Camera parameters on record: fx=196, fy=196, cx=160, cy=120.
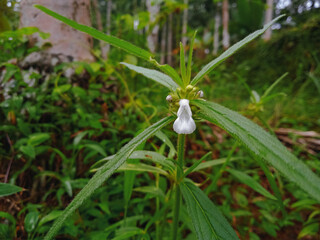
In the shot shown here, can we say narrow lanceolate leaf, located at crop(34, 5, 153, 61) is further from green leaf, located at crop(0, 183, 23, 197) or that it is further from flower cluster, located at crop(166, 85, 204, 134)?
green leaf, located at crop(0, 183, 23, 197)

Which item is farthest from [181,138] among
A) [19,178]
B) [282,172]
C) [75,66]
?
[75,66]

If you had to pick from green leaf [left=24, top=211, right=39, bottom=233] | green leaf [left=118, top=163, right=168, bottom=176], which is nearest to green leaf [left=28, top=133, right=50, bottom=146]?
green leaf [left=24, top=211, right=39, bottom=233]

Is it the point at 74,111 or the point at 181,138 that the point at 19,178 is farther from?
the point at 181,138

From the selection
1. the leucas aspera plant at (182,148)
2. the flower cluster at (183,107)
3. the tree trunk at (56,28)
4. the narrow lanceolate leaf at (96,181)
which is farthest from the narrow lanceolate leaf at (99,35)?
the tree trunk at (56,28)

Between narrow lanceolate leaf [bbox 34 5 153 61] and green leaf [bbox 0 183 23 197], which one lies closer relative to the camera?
narrow lanceolate leaf [bbox 34 5 153 61]

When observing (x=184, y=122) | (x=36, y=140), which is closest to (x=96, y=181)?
(x=184, y=122)

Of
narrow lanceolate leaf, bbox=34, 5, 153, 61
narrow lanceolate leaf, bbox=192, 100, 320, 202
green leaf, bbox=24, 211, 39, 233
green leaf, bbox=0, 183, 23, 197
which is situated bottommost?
green leaf, bbox=24, 211, 39, 233

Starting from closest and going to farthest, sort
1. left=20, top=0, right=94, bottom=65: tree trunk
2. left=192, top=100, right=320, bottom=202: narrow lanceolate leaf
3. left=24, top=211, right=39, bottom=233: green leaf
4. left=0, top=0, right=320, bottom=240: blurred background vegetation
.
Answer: left=192, top=100, right=320, bottom=202: narrow lanceolate leaf < left=24, top=211, right=39, bottom=233: green leaf < left=0, top=0, right=320, bottom=240: blurred background vegetation < left=20, top=0, right=94, bottom=65: tree trunk

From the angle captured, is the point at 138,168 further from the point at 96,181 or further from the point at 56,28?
the point at 56,28
